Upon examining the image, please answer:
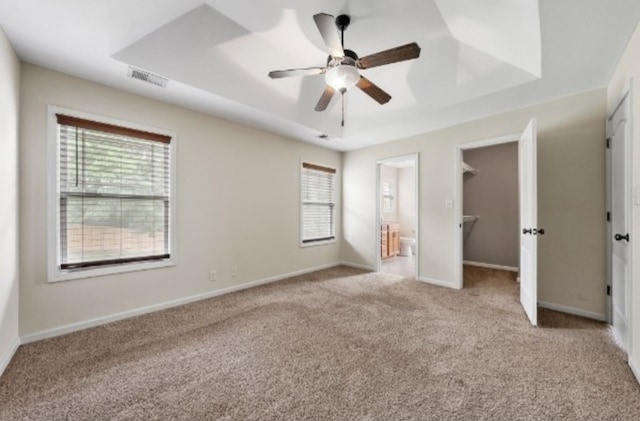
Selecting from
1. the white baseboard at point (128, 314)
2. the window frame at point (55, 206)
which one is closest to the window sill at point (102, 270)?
the window frame at point (55, 206)

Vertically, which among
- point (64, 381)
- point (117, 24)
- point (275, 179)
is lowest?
point (64, 381)

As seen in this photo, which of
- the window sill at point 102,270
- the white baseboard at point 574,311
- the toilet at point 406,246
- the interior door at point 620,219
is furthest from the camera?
the toilet at point 406,246

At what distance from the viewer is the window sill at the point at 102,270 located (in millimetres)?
2413

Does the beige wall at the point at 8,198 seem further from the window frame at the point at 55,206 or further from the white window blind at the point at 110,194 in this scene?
the white window blind at the point at 110,194

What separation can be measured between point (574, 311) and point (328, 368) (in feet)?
9.40

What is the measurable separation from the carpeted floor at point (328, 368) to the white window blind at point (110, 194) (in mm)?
748

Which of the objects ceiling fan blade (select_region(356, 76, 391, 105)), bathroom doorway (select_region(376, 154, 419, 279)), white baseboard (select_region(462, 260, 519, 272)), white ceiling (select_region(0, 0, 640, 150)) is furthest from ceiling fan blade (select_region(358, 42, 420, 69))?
white baseboard (select_region(462, 260, 519, 272))

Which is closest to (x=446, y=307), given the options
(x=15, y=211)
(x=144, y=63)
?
(x=144, y=63)

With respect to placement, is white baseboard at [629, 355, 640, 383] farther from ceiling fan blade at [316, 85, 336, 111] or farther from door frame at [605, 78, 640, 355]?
ceiling fan blade at [316, 85, 336, 111]

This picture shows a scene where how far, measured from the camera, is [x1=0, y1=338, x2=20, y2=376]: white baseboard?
1898 mm

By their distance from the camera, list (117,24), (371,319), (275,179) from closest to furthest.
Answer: (117,24) < (371,319) < (275,179)

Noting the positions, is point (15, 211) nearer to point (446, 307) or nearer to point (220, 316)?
point (220, 316)

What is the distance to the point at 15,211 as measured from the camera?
7.12 ft

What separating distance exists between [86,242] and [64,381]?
129 centimetres
